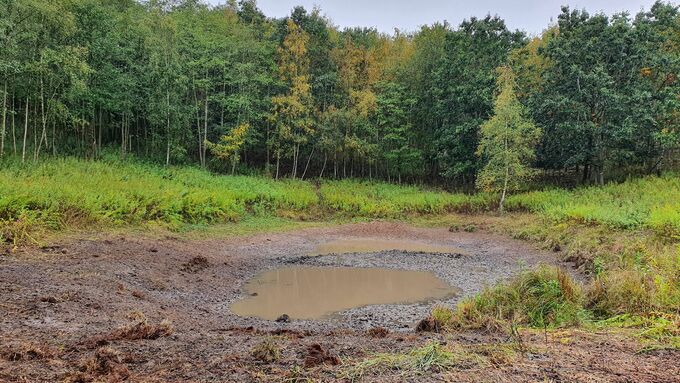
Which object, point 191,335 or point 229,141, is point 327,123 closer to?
point 229,141

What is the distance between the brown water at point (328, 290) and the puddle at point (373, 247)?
2.98 m

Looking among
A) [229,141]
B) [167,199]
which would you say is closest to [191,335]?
[167,199]

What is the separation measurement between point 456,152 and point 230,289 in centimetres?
2563

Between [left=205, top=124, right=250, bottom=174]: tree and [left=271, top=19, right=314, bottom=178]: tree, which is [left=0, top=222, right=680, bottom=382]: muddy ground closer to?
[left=205, top=124, right=250, bottom=174]: tree

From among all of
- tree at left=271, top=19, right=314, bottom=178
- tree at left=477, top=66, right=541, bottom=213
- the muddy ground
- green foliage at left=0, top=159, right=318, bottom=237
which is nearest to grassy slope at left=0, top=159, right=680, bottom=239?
green foliage at left=0, top=159, right=318, bottom=237

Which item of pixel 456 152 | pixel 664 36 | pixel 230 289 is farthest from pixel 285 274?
pixel 664 36

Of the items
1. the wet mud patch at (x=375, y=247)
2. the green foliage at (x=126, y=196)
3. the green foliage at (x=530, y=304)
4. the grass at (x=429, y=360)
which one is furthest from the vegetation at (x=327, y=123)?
the grass at (x=429, y=360)

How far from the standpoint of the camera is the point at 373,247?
15891 mm

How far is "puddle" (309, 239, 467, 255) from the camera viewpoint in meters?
14.9

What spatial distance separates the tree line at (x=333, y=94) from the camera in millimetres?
23531

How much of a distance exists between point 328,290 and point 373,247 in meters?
6.38

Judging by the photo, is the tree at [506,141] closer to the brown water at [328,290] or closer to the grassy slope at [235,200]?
the grassy slope at [235,200]

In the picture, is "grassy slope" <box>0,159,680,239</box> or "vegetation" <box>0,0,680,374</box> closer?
"grassy slope" <box>0,159,680,239</box>

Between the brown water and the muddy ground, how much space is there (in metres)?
0.44
